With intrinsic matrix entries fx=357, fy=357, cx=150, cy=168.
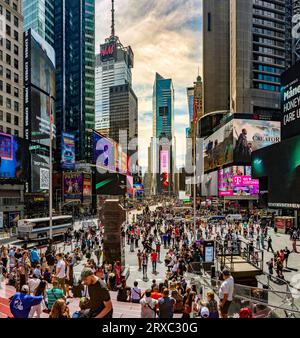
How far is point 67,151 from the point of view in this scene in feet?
264

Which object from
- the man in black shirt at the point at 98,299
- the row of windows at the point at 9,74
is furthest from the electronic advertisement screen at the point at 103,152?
the man in black shirt at the point at 98,299

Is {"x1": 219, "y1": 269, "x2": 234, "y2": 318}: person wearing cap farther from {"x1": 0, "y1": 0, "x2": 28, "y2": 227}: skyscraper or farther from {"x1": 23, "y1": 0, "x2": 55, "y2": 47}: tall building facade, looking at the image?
{"x1": 23, "y1": 0, "x2": 55, "y2": 47}: tall building facade

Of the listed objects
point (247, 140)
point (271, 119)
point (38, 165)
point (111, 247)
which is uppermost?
point (271, 119)

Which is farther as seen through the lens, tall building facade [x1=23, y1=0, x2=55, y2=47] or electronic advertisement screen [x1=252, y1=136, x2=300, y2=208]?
tall building facade [x1=23, y1=0, x2=55, y2=47]

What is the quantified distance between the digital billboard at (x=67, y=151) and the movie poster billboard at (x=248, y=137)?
41.5m

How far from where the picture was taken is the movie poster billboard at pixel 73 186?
7725 centimetres

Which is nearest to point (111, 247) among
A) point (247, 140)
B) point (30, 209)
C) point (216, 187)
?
point (30, 209)

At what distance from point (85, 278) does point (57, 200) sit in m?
87.1

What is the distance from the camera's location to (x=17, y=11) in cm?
6694

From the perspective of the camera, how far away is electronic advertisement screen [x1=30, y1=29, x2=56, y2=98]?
238 ft

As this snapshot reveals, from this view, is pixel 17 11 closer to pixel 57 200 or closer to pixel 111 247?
pixel 57 200

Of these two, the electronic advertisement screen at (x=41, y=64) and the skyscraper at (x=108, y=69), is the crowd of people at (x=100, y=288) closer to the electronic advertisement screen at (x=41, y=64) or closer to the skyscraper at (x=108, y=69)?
the electronic advertisement screen at (x=41, y=64)

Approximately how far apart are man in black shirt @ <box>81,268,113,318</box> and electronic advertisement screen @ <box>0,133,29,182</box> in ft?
167

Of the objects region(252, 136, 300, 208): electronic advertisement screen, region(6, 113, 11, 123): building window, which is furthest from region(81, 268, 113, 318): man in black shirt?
region(6, 113, 11, 123): building window
